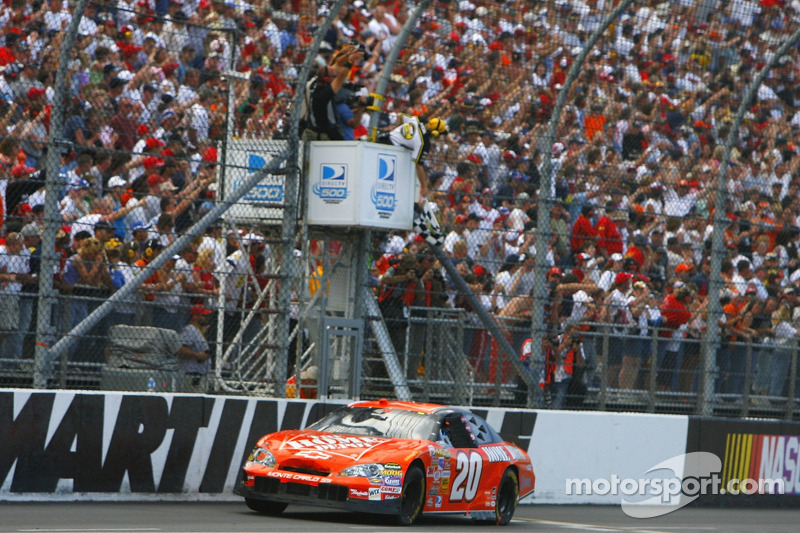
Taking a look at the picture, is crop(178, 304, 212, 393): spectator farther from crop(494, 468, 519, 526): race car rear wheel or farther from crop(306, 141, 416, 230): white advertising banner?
crop(494, 468, 519, 526): race car rear wheel

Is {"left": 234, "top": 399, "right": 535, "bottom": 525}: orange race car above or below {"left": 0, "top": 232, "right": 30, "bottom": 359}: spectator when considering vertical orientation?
below

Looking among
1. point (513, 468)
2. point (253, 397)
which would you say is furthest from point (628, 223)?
point (253, 397)

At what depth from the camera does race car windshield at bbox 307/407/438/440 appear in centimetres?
1150

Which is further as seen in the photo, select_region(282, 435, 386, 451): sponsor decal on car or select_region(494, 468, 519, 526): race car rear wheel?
Answer: select_region(494, 468, 519, 526): race car rear wheel

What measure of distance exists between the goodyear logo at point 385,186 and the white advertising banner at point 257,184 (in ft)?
3.08

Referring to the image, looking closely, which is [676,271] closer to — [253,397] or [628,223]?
[628,223]

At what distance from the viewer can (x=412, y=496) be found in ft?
36.4

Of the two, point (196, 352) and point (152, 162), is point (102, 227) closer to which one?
point (152, 162)

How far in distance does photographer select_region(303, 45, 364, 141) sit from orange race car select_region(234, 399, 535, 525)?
294 centimetres

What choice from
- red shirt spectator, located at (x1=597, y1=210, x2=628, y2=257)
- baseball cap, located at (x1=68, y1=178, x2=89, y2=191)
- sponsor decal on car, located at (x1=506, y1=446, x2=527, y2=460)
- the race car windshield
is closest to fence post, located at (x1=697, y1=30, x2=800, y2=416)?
red shirt spectator, located at (x1=597, y1=210, x2=628, y2=257)

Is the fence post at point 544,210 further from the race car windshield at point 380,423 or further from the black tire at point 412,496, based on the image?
the black tire at point 412,496

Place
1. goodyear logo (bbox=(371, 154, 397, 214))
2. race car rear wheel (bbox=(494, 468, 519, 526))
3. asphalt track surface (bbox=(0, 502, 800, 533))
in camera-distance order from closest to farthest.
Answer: asphalt track surface (bbox=(0, 502, 800, 533))
race car rear wheel (bbox=(494, 468, 519, 526))
goodyear logo (bbox=(371, 154, 397, 214))

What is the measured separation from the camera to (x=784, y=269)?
634 inches

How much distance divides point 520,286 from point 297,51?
3509 mm
